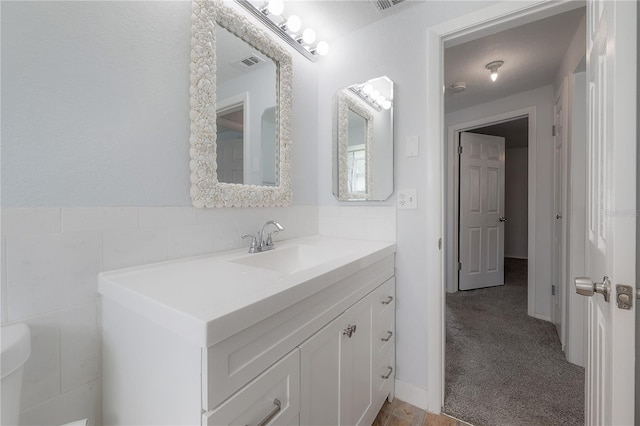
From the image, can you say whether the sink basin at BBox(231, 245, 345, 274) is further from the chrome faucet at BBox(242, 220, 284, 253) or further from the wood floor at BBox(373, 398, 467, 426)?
the wood floor at BBox(373, 398, 467, 426)

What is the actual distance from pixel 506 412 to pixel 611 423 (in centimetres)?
103

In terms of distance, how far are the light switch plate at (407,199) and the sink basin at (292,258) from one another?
0.47m

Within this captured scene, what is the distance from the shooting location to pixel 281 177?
62.2 inches

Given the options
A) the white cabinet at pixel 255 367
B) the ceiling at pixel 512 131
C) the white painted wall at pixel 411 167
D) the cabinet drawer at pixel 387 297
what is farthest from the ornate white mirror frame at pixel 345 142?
the ceiling at pixel 512 131

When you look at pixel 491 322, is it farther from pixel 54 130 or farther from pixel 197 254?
pixel 54 130

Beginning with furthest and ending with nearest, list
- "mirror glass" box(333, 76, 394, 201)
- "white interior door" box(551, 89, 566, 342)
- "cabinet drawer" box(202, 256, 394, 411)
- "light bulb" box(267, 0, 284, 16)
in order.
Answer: "white interior door" box(551, 89, 566, 342)
"mirror glass" box(333, 76, 394, 201)
"light bulb" box(267, 0, 284, 16)
"cabinet drawer" box(202, 256, 394, 411)

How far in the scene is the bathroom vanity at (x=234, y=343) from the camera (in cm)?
58

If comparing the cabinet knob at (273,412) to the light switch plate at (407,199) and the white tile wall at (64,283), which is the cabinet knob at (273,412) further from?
the light switch plate at (407,199)

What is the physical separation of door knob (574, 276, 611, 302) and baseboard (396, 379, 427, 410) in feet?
3.61

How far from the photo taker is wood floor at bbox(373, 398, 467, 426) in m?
1.37

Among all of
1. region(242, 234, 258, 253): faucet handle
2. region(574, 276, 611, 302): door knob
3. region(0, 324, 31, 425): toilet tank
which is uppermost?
region(242, 234, 258, 253): faucet handle

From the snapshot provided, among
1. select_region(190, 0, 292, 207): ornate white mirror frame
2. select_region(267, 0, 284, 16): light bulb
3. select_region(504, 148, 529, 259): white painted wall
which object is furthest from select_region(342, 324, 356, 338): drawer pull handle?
select_region(504, 148, 529, 259): white painted wall

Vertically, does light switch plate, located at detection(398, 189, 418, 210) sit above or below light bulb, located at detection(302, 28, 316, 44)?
below

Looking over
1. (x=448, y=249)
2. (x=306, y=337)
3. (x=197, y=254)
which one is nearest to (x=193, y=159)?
(x=197, y=254)
